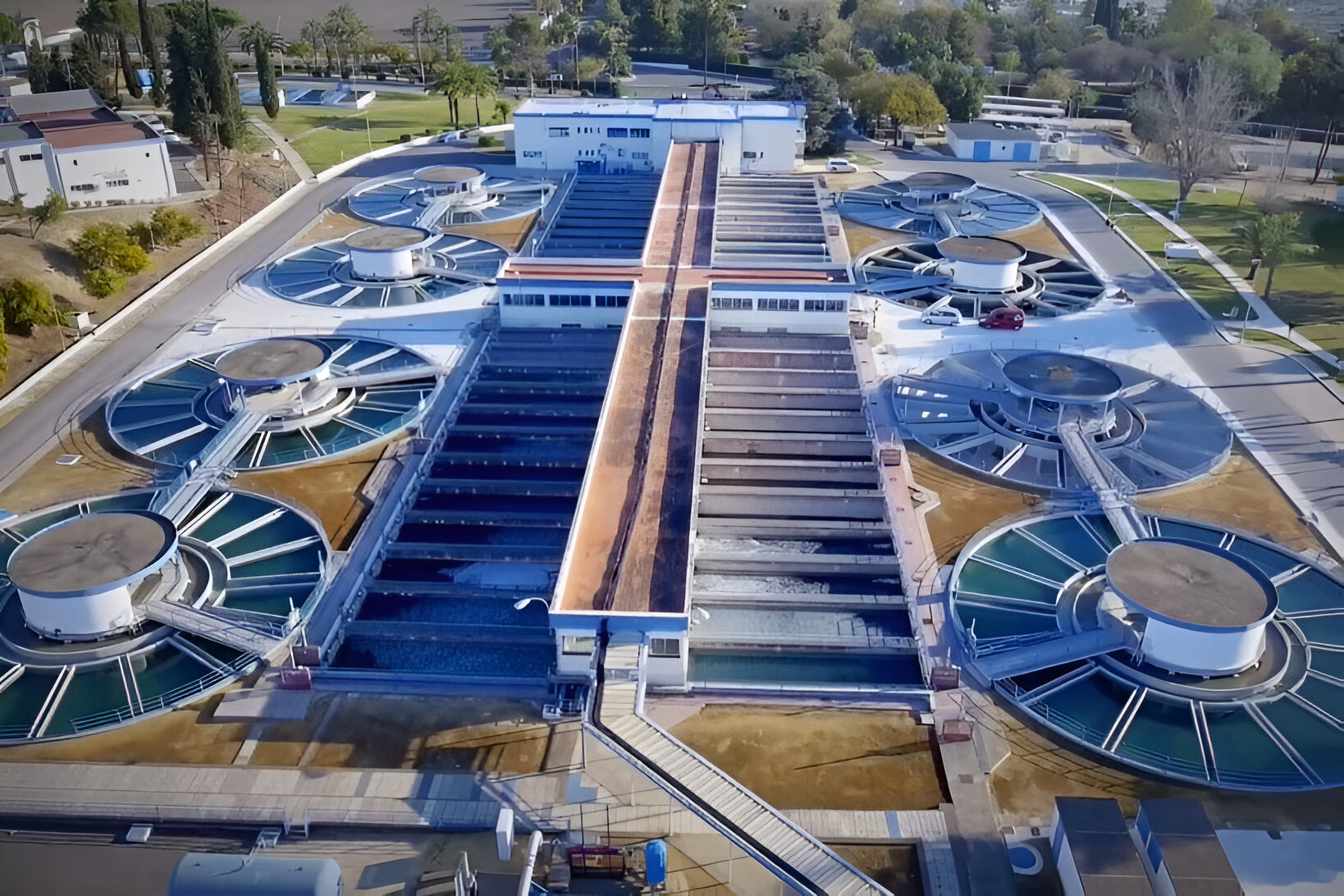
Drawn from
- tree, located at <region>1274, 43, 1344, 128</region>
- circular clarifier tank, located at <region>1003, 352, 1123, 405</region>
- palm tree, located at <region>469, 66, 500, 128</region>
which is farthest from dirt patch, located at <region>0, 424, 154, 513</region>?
tree, located at <region>1274, 43, 1344, 128</region>

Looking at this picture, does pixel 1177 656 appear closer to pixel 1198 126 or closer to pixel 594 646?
pixel 594 646

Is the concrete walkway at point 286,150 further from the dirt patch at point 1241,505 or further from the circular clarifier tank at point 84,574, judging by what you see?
the dirt patch at point 1241,505

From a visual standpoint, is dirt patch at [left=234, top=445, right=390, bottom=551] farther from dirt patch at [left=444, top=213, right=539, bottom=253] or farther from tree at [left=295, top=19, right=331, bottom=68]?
tree at [left=295, top=19, right=331, bottom=68]

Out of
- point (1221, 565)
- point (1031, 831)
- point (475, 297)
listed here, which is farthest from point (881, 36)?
point (1031, 831)

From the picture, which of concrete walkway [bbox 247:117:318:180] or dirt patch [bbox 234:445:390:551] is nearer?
dirt patch [bbox 234:445:390:551]

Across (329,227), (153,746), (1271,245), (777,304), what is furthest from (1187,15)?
(153,746)
